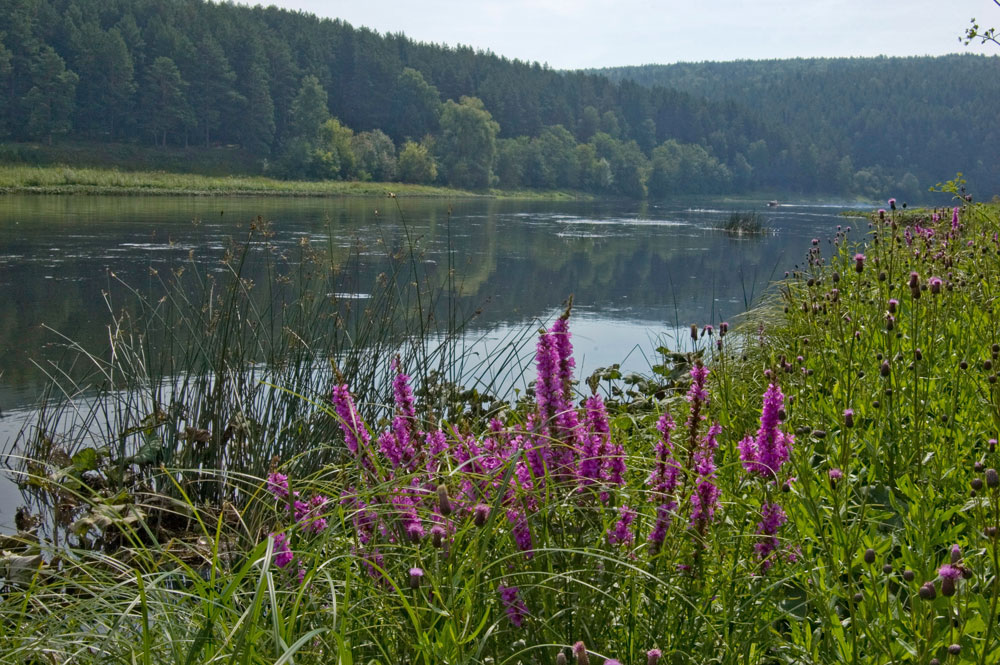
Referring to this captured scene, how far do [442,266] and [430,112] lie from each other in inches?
2778

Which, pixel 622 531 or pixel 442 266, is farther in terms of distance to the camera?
pixel 442 266

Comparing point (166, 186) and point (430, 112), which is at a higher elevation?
point (430, 112)

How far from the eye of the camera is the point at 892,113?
122m

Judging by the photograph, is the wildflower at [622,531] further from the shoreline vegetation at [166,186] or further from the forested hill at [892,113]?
the forested hill at [892,113]

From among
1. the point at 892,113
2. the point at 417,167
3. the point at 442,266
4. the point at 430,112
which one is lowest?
the point at 442,266

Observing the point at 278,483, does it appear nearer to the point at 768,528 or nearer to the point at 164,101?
the point at 768,528

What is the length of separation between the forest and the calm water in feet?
113

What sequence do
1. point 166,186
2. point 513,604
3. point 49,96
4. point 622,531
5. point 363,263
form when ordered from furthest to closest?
point 49,96 → point 166,186 → point 363,263 → point 622,531 → point 513,604

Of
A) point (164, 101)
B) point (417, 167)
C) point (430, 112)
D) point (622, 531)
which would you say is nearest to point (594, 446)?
point (622, 531)

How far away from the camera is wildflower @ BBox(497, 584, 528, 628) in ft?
5.84

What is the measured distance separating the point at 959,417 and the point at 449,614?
243cm

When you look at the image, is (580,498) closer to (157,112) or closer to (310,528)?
(310,528)

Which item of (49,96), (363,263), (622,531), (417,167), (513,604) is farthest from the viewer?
(417,167)

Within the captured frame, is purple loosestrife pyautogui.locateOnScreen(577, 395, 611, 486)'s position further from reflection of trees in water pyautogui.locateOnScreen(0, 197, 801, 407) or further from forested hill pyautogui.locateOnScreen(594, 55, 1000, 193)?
forested hill pyautogui.locateOnScreen(594, 55, 1000, 193)
